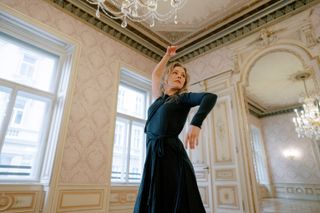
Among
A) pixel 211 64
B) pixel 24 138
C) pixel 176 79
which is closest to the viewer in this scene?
pixel 176 79

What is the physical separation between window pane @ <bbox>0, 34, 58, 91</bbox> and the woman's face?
7.69 ft

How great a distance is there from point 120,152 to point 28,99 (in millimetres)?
1547

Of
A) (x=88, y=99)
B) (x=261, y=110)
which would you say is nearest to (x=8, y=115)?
(x=88, y=99)

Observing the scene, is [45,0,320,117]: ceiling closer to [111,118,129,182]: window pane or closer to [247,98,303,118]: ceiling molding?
[247,98,303,118]: ceiling molding

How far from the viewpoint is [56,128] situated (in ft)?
8.39

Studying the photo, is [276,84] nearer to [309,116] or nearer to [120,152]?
[309,116]

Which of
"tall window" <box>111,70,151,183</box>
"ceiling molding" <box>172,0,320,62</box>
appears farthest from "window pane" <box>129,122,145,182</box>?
"ceiling molding" <box>172,0,320,62</box>

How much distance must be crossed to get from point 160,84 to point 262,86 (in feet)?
9.08

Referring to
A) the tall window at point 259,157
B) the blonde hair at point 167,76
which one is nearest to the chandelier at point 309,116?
the tall window at point 259,157

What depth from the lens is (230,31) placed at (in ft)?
11.7

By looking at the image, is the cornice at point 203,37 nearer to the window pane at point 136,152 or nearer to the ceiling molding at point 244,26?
the ceiling molding at point 244,26

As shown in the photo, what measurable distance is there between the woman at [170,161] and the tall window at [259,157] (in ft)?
8.47

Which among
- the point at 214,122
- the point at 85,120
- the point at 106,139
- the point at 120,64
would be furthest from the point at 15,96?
the point at 214,122

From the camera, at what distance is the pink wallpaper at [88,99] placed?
8.51ft
